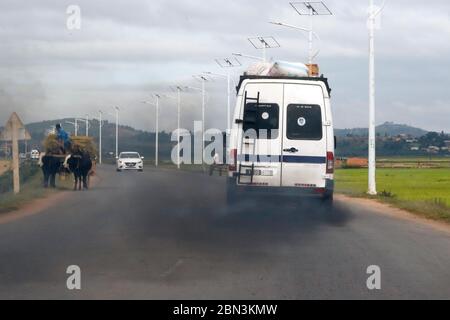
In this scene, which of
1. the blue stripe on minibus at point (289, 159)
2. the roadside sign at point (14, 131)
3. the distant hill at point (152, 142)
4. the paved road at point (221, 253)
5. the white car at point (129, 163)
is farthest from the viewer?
the distant hill at point (152, 142)

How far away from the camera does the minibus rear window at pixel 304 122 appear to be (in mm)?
20219

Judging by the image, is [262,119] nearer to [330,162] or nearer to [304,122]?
[304,122]

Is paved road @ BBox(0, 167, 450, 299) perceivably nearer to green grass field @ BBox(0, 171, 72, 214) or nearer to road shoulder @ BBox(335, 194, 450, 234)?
road shoulder @ BBox(335, 194, 450, 234)

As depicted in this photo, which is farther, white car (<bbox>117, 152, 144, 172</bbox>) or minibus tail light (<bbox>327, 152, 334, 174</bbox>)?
white car (<bbox>117, 152, 144, 172</bbox>)

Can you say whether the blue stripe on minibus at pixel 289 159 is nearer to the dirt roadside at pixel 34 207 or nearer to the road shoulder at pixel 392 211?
the road shoulder at pixel 392 211

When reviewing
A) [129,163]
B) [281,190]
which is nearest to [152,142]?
[129,163]

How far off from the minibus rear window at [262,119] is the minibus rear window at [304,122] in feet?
0.96

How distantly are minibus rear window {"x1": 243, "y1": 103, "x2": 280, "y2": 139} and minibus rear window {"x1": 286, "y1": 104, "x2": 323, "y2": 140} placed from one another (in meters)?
0.29

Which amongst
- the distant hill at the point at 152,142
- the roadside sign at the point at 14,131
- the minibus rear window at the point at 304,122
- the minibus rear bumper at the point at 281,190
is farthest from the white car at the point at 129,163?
the minibus rear window at the point at 304,122

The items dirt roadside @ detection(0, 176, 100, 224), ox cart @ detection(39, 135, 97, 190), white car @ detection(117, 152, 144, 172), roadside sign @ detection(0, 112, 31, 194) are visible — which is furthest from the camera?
white car @ detection(117, 152, 144, 172)

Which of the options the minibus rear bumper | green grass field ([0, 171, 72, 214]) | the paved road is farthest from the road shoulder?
green grass field ([0, 171, 72, 214])

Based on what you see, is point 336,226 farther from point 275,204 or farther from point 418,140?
point 418,140

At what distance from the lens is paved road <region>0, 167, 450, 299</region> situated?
10578 mm
